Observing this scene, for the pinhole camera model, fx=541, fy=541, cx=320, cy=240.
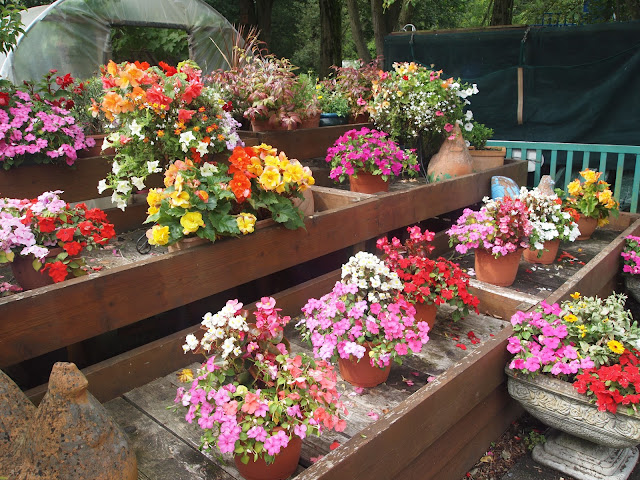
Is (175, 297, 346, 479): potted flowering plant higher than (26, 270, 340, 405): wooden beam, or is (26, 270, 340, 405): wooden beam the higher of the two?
(175, 297, 346, 479): potted flowering plant

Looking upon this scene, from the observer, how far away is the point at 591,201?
14.2ft

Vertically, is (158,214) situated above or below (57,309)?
above

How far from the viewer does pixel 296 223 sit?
2881mm

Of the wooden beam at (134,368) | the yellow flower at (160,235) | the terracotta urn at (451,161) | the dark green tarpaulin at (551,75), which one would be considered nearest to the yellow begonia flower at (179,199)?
the yellow flower at (160,235)

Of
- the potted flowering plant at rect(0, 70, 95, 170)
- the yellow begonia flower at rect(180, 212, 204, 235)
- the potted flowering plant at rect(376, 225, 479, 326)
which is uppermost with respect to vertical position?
the potted flowering plant at rect(0, 70, 95, 170)

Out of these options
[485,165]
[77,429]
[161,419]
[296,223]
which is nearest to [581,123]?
[485,165]

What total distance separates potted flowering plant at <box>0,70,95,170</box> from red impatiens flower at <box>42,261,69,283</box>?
1.01 m

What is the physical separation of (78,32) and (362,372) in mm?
6970

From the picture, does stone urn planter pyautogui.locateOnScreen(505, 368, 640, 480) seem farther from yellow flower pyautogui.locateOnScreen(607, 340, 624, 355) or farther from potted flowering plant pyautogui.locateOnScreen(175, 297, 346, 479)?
potted flowering plant pyautogui.locateOnScreen(175, 297, 346, 479)

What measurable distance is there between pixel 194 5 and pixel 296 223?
7.27 metres

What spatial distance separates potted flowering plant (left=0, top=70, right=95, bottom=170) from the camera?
2936mm

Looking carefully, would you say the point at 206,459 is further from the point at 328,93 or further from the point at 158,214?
the point at 328,93

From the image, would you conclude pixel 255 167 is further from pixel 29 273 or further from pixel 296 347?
pixel 29 273

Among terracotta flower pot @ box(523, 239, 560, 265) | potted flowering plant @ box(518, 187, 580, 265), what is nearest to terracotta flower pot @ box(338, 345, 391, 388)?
potted flowering plant @ box(518, 187, 580, 265)
